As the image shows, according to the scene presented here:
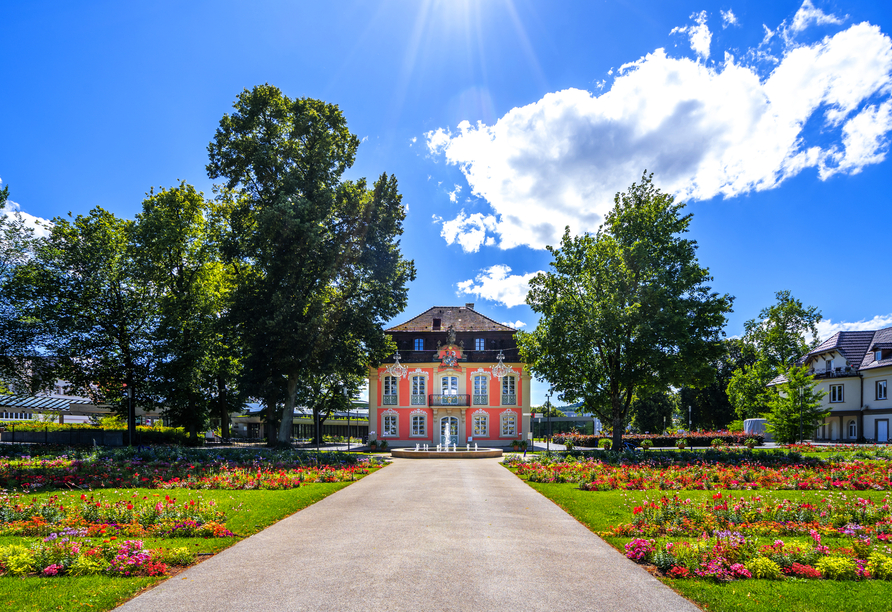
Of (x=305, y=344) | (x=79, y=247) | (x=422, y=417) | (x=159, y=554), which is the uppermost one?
(x=79, y=247)

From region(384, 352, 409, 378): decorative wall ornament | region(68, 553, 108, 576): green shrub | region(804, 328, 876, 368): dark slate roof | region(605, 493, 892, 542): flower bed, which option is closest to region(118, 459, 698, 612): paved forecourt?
region(68, 553, 108, 576): green shrub

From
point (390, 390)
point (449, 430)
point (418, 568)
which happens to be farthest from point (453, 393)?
point (418, 568)

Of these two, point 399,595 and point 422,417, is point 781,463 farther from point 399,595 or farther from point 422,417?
point 422,417

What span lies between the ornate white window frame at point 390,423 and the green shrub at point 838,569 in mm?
35164

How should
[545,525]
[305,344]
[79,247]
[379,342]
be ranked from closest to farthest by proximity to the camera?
[545,525]
[305,344]
[379,342]
[79,247]

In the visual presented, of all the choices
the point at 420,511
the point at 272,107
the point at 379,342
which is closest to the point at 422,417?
the point at 379,342

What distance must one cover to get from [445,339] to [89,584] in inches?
1377

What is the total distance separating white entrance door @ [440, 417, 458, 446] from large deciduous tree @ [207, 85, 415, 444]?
10574mm

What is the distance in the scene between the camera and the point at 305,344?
2866 cm

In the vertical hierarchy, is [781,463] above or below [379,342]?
below

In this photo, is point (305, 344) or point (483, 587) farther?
point (305, 344)

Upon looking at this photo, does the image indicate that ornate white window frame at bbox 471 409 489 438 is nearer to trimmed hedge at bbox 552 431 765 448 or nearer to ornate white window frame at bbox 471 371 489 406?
ornate white window frame at bbox 471 371 489 406

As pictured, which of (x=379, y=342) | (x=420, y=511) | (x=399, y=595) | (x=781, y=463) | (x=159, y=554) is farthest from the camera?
(x=379, y=342)

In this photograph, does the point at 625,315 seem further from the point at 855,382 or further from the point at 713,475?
the point at 855,382
